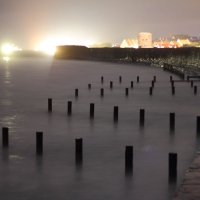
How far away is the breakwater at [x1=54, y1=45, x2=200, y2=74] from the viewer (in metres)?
49.9

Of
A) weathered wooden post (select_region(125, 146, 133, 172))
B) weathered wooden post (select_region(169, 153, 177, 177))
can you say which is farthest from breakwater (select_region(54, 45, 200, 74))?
weathered wooden post (select_region(169, 153, 177, 177))

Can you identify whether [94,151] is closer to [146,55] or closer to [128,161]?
[128,161]

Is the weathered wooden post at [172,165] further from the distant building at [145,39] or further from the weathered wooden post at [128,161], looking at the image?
the distant building at [145,39]

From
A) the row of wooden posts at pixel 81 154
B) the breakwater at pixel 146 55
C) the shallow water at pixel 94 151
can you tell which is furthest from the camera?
the breakwater at pixel 146 55

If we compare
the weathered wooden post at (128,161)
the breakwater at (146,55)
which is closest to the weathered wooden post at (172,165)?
the weathered wooden post at (128,161)

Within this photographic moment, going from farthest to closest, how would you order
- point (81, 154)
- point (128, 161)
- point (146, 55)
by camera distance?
point (146, 55) → point (81, 154) → point (128, 161)

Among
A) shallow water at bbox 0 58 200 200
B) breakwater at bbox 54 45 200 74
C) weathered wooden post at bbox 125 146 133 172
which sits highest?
breakwater at bbox 54 45 200 74

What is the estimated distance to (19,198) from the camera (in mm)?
7617

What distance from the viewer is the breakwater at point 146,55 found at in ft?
164

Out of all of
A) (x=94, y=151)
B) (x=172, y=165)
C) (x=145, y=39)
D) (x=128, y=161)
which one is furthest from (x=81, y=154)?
(x=145, y=39)

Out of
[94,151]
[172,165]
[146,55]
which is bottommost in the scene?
[94,151]

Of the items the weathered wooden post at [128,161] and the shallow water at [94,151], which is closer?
the shallow water at [94,151]

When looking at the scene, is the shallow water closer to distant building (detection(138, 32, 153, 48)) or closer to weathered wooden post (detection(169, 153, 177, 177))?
weathered wooden post (detection(169, 153, 177, 177))

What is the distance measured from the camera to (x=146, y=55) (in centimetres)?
7362
